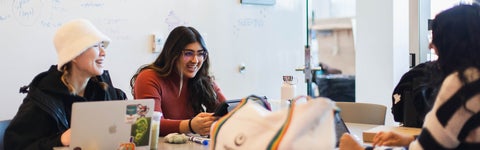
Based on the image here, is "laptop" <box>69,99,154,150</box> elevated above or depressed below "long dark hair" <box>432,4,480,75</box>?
below

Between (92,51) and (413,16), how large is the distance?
342 centimetres

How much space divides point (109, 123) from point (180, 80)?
0.97 m

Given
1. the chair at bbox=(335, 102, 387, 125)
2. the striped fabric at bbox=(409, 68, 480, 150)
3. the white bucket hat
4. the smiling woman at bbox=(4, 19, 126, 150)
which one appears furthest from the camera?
the chair at bbox=(335, 102, 387, 125)

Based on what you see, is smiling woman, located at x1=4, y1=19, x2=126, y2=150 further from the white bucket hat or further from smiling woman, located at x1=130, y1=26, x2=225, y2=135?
smiling woman, located at x1=130, y1=26, x2=225, y2=135

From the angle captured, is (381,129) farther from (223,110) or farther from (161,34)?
(161,34)

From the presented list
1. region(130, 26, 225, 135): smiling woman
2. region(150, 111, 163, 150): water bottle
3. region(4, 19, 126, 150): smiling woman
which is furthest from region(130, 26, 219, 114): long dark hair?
region(150, 111, 163, 150): water bottle

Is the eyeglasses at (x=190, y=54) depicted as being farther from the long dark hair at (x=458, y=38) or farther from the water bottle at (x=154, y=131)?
the long dark hair at (x=458, y=38)

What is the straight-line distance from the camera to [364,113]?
303cm

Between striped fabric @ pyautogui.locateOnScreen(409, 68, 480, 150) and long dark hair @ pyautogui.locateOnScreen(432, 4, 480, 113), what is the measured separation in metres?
0.03

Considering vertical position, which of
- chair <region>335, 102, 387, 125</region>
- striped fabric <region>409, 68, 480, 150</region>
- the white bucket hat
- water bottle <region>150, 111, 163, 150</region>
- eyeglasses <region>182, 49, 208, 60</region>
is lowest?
chair <region>335, 102, 387, 125</region>

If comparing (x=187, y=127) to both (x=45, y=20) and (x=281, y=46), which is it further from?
(x=281, y=46)

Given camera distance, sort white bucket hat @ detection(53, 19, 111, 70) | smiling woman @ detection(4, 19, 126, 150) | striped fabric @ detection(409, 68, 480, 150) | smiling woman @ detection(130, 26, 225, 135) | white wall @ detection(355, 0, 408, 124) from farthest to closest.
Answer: white wall @ detection(355, 0, 408, 124)
smiling woman @ detection(130, 26, 225, 135)
white bucket hat @ detection(53, 19, 111, 70)
smiling woman @ detection(4, 19, 126, 150)
striped fabric @ detection(409, 68, 480, 150)

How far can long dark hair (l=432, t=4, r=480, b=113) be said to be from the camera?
4.66 feet

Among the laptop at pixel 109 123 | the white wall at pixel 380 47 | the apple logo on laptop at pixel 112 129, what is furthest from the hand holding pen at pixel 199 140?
the white wall at pixel 380 47
